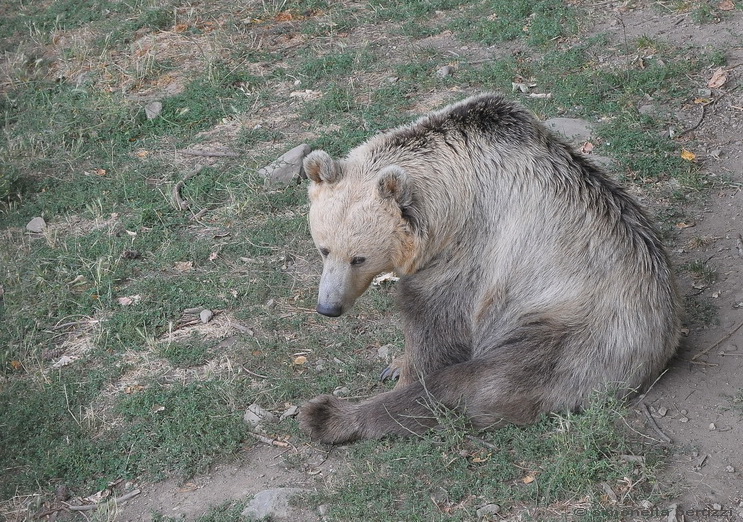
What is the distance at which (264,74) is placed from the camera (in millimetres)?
9969

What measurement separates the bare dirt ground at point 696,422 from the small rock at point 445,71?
9.77 ft

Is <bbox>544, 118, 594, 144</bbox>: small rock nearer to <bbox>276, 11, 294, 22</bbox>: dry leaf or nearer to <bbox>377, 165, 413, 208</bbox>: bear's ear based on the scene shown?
<bbox>377, 165, 413, 208</bbox>: bear's ear

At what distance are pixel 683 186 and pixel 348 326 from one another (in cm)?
320

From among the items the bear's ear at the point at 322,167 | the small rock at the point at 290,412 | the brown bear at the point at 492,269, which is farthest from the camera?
the small rock at the point at 290,412

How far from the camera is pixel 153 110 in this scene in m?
9.57

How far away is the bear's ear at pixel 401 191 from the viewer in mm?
5180

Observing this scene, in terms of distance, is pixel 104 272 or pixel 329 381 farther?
pixel 104 272

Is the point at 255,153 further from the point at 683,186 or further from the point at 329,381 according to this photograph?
the point at 683,186

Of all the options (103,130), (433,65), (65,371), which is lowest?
(65,371)

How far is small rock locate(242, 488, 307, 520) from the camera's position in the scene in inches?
191

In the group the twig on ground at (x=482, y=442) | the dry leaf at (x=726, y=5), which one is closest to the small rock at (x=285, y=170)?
the twig on ground at (x=482, y=442)

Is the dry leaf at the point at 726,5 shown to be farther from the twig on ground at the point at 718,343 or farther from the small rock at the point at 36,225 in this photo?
→ the small rock at the point at 36,225

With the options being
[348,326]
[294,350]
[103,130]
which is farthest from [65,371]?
[103,130]

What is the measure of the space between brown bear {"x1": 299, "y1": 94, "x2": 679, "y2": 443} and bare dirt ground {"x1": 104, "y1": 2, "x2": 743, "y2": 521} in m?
0.28
